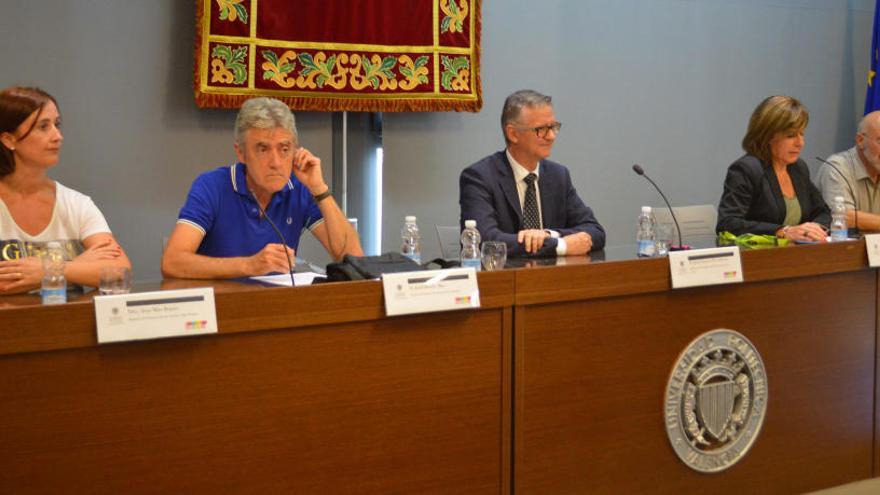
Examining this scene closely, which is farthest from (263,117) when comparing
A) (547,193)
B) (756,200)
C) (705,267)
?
(756,200)

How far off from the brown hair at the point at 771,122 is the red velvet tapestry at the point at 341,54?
4.14ft

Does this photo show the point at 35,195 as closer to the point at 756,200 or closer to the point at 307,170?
the point at 307,170

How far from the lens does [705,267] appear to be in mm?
2463

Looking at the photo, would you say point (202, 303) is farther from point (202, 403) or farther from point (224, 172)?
point (224, 172)

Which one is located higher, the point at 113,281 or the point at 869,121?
the point at 869,121

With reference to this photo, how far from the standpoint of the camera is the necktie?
326cm

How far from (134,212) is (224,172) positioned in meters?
1.30

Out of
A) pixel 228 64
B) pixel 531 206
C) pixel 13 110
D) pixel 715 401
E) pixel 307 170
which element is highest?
pixel 228 64

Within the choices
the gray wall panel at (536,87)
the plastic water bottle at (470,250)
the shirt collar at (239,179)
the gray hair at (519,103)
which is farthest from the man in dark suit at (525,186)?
the gray wall panel at (536,87)

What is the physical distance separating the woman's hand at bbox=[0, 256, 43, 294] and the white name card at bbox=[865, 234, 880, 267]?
2291mm

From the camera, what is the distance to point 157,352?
5.96 feet

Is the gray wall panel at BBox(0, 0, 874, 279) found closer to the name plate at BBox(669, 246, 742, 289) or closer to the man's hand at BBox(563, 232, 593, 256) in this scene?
the man's hand at BBox(563, 232, 593, 256)

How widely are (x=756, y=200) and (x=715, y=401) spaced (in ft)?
4.40

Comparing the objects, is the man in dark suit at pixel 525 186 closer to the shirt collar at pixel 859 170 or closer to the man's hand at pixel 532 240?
the man's hand at pixel 532 240
